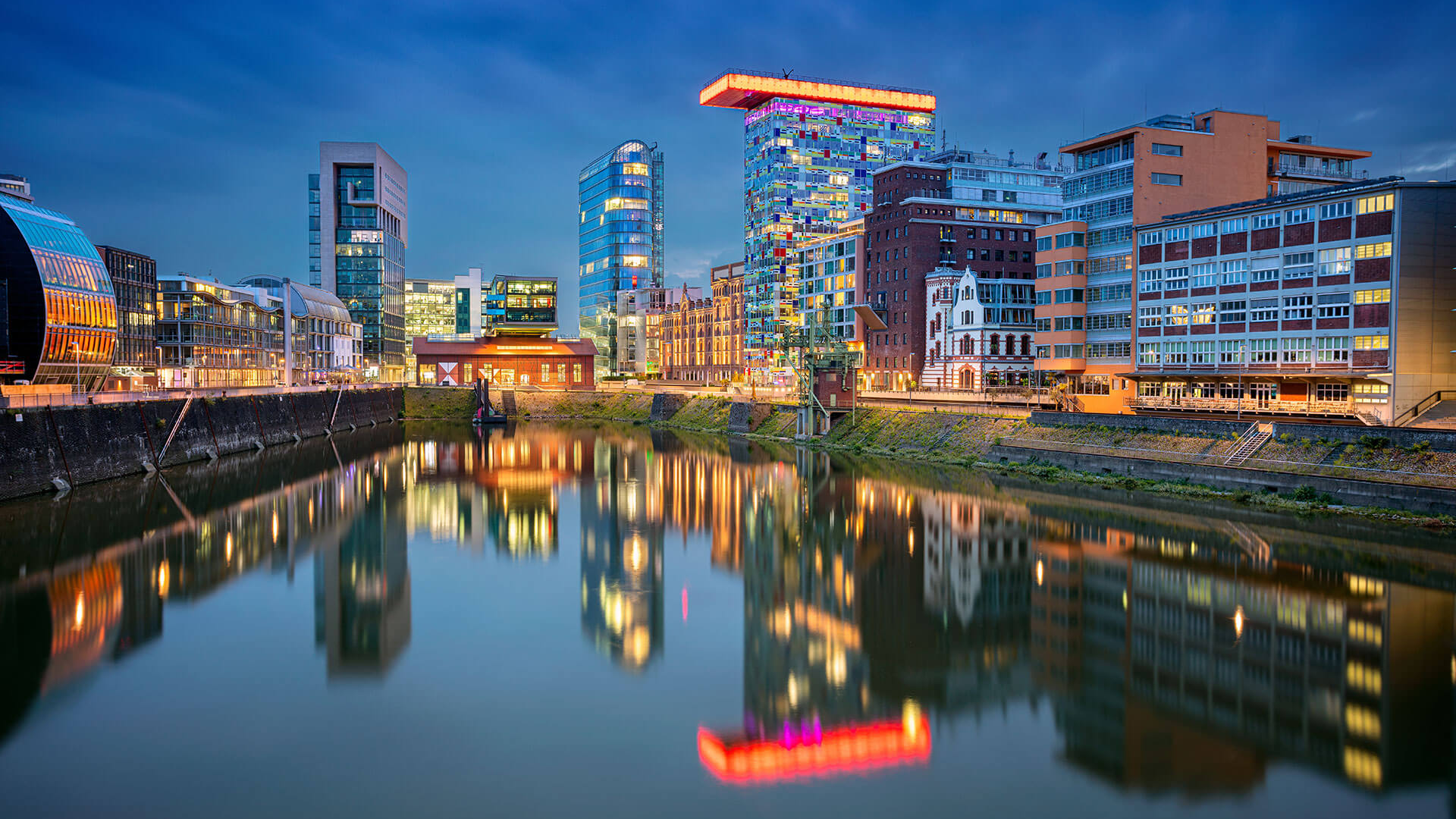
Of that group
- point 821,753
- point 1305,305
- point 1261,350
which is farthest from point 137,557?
point 1261,350

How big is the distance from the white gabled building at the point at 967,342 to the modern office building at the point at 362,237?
106612 millimetres

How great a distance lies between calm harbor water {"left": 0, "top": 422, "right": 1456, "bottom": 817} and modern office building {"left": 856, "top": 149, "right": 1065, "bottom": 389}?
1902 inches

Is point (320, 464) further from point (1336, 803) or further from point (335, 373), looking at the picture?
point (335, 373)

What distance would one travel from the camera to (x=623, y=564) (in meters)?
33.5

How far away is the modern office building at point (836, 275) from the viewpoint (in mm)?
111125

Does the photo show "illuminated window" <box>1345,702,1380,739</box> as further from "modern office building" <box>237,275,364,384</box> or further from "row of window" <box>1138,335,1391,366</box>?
"modern office building" <box>237,275,364,384</box>

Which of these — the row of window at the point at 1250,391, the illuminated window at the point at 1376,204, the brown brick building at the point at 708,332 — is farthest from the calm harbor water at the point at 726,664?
the brown brick building at the point at 708,332

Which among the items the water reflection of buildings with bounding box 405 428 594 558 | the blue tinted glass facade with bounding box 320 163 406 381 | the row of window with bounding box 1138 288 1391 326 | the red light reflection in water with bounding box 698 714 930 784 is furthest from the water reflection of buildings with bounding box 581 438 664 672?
the blue tinted glass facade with bounding box 320 163 406 381

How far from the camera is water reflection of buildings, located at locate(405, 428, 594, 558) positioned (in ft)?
129

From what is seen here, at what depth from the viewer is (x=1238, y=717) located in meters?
18.6

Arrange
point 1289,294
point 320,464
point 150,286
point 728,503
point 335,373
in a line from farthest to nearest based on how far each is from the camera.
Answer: point 335,373 < point 150,286 < point 320,464 < point 1289,294 < point 728,503

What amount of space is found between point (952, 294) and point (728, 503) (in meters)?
51.0

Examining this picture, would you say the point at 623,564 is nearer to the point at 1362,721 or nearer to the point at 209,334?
the point at 1362,721

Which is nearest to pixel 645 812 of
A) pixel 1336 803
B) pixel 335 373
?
pixel 1336 803
